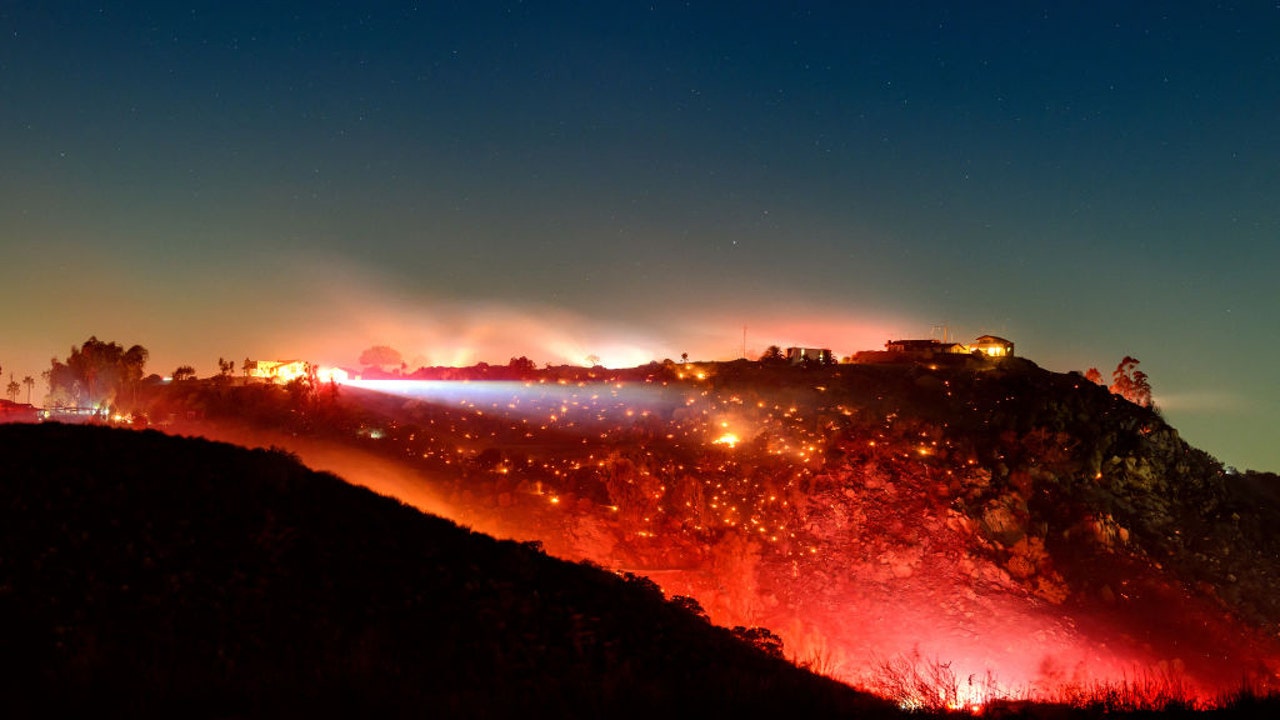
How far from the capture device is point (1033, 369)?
5303cm

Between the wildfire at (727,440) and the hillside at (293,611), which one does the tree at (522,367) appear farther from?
the hillside at (293,611)

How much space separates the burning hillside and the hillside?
14679 mm

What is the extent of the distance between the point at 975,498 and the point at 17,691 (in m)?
33.8

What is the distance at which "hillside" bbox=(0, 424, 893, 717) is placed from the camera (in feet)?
28.5

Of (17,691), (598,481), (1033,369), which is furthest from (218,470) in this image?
(1033,369)

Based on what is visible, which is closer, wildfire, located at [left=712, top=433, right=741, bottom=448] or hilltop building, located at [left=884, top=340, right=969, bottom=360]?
wildfire, located at [left=712, top=433, right=741, bottom=448]

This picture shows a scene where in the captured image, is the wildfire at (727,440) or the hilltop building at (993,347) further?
the hilltop building at (993,347)

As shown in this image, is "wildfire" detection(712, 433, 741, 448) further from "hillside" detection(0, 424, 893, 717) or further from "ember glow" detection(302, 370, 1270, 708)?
"hillside" detection(0, 424, 893, 717)

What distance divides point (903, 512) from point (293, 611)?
27889 mm

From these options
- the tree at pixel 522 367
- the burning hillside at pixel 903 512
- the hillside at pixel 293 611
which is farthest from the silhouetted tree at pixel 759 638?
the tree at pixel 522 367

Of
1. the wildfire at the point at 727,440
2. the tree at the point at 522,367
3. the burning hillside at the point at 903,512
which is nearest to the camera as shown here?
the burning hillside at the point at 903,512

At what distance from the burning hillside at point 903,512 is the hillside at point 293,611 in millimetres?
14679

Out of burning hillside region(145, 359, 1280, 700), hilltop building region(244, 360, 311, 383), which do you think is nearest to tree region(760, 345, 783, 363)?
burning hillside region(145, 359, 1280, 700)

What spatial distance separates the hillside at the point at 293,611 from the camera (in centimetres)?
868
